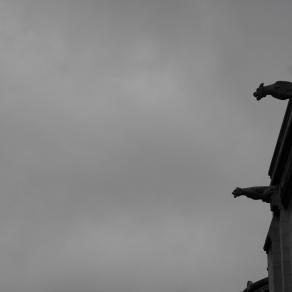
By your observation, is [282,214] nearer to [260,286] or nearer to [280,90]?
[280,90]

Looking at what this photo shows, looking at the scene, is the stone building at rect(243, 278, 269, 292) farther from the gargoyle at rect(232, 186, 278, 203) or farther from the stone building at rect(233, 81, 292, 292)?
the gargoyle at rect(232, 186, 278, 203)

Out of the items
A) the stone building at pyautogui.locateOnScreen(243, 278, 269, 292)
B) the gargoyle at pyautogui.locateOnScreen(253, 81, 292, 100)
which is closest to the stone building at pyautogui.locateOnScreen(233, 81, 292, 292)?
the gargoyle at pyautogui.locateOnScreen(253, 81, 292, 100)

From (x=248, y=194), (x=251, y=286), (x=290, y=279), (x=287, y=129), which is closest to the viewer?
(x=287, y=129)

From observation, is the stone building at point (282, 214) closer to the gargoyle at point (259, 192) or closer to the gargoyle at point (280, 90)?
the gargoyle at point (259, 192)

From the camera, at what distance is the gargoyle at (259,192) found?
2645cm

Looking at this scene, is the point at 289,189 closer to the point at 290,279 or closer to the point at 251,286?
the point at 290,279

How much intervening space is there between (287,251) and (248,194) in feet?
9.59

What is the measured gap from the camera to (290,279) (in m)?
25.3

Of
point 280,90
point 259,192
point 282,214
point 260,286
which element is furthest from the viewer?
point 260,286

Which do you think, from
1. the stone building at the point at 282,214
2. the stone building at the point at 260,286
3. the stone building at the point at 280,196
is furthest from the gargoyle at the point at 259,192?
the stone building at the point at 260,286

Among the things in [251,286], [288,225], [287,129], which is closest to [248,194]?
[288,225]

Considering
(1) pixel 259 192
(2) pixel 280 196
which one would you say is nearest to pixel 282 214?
(2) pixel 280 196

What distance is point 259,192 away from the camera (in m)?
26.9

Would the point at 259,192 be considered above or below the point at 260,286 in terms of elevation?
below
